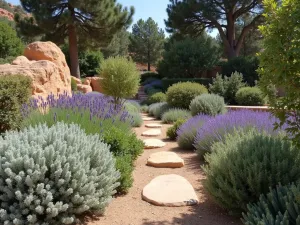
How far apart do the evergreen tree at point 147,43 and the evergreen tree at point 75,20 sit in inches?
754

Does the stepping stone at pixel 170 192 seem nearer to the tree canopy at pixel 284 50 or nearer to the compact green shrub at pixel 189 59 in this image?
the tree canopy at pixel 284 50

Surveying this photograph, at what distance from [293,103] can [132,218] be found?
177cm

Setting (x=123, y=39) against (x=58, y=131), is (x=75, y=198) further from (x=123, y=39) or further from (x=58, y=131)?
(x=123, y=39)

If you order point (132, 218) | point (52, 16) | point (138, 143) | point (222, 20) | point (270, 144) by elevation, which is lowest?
point (132, 218)

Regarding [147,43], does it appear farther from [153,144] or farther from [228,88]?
[153,144]

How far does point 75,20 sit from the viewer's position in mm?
17953

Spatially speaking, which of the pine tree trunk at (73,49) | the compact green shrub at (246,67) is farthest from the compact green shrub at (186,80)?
the pine tree trunk at (73,49)

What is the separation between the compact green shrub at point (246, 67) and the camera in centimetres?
1858

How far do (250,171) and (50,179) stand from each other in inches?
70.2

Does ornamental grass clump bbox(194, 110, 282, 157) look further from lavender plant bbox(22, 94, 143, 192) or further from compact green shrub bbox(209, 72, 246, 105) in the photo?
compact green shrub bbox(209, 72, 246, 105)

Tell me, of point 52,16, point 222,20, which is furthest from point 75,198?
point 222,20

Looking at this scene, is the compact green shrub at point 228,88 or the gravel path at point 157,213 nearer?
the gravel path at point 157,213

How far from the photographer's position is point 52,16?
693 inches

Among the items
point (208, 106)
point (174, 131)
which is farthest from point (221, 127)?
point (208, 106)
